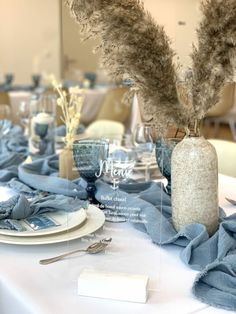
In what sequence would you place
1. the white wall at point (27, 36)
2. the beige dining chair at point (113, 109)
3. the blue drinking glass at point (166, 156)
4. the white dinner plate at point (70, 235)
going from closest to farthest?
1. the white dinner plate at point (70, 235)
2. the blue drinking glass at point (166, 156)
3. the beige dining chair at point (113, 109)
4. the white wall at point (27, 36)

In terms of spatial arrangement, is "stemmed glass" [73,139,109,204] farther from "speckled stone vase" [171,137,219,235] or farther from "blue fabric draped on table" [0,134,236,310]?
"speckled stone vase" [171,137,219,235]

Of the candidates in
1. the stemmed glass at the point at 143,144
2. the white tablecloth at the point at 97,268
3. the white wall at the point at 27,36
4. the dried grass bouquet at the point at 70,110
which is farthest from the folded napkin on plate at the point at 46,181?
the white wall at the point at 27,36

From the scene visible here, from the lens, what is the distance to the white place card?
790 mm

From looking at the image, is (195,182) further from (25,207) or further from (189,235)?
(25,207)

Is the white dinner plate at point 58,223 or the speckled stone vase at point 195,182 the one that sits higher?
the speckled stone vase at point 195,182

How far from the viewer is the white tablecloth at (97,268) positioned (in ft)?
2.54

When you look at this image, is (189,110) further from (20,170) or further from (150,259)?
(20,170)

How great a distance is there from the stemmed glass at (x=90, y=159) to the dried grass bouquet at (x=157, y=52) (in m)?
0.25

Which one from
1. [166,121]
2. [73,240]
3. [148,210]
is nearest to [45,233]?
[73,240]

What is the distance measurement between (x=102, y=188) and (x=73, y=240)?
20 centimetres

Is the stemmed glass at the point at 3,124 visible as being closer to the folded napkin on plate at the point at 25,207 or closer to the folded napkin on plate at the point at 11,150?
the folded napkin on plate at the point at 11,150

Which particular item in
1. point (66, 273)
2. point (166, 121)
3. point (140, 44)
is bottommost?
point (66, 273)

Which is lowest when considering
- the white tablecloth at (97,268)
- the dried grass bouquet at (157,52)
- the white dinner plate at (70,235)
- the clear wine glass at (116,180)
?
the white tablecloth at (97,268)

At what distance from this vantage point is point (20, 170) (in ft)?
A: 4.74
